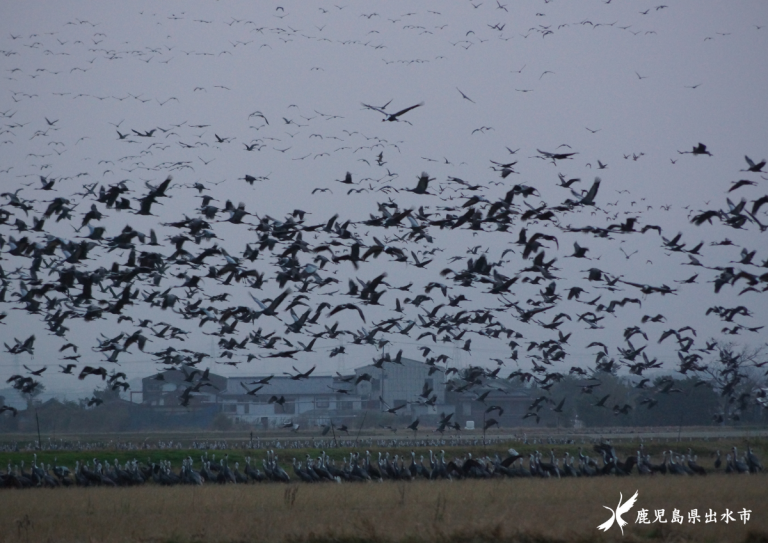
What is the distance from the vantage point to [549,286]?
2731 centimetres

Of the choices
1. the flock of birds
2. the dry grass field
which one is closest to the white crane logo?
the dry grass field

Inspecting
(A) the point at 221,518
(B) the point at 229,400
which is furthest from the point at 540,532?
(B) the point at 229,400

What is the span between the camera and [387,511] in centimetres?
2330

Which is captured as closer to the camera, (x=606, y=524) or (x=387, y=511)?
(x=606, y=524)

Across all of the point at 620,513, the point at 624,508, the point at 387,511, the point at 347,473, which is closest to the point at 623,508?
the point at 624,508

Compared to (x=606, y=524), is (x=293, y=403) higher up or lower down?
lower down

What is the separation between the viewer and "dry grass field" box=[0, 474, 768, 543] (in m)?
19.6

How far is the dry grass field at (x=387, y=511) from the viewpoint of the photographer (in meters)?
19.6

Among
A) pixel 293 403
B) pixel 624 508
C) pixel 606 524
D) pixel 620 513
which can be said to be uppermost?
pixel 606 524

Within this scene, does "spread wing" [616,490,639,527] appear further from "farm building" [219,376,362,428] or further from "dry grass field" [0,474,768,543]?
"farm building" [219,376,362,428]

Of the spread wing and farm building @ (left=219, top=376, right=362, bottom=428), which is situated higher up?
the spread wing

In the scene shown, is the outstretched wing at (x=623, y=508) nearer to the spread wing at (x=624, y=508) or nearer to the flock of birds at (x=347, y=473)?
the spread wing at (x=624, y=508)

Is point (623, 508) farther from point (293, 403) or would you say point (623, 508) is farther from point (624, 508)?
point (293, 403)

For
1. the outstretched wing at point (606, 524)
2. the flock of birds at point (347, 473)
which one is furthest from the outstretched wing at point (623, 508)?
the flock of birds at point (347, 473)
